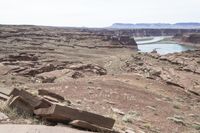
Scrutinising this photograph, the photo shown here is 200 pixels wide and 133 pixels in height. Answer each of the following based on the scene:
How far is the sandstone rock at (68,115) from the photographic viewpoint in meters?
6.64

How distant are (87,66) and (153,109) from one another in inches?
572

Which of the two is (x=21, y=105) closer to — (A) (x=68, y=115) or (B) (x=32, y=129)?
(A) (x=68, y=115)

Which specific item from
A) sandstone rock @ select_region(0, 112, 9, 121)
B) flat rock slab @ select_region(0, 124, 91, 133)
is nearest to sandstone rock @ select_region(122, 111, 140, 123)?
flat rock slab @ select_region(0, 124, 91, 133)

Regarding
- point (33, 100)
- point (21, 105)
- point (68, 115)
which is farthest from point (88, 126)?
point (21, 105)

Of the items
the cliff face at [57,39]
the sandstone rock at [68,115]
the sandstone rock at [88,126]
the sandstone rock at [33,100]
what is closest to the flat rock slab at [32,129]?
the sandstone rock at [88,126]

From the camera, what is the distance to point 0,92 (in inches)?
354

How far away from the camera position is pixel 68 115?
22.0 feet

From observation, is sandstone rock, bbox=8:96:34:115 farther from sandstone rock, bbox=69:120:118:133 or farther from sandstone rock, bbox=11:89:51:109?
sandstone rock, bbox=69:120:118:133

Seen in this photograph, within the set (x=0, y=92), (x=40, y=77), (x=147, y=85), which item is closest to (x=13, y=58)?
(x=40, y=77)

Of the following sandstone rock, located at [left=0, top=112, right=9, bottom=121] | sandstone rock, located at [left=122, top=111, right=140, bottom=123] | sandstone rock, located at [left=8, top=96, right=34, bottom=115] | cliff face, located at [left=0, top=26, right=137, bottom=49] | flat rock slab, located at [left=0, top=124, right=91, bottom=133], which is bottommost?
cliff face, located at [left=0, top=26, right=137, bottom=49]

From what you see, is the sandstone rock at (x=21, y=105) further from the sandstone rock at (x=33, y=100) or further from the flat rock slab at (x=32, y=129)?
the flat rock slab at (x=32, y=129)

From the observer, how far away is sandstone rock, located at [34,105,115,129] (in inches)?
261

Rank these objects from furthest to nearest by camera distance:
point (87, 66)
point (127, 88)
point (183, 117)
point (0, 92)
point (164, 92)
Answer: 1. point (87, 66)
2. point (164, 92)
3. point (127, 88)
4. point (183, 117)
5. point (0, 92)

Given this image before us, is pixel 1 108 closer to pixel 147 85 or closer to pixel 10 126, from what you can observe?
pixel 10 126
